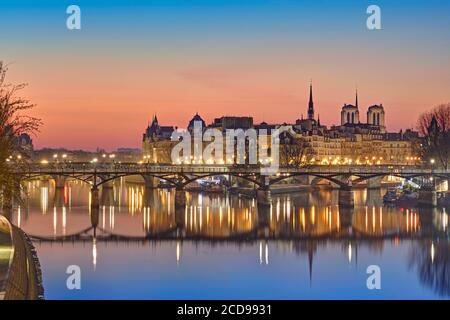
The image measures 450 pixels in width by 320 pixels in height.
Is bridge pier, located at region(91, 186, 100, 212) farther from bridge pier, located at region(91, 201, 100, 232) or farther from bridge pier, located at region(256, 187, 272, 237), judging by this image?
bridge pier, located at region(256, 187, 272, 237)

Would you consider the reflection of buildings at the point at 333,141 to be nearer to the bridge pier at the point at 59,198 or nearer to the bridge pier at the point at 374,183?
the bridge pier at the point at 374,183

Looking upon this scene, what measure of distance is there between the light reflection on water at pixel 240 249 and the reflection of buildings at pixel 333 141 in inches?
2444

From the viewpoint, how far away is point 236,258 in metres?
31.9

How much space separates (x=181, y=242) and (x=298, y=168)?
2526cm

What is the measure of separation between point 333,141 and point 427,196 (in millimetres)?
70573

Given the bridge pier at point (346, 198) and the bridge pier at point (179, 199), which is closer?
the bridge pier at point (179, 199)

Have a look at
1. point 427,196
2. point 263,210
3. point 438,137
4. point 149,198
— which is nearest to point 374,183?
point 438,137

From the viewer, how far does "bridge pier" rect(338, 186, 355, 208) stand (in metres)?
53.8

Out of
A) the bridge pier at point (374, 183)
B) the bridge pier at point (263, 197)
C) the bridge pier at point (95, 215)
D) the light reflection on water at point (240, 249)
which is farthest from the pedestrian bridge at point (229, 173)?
the bridge pier at point (374, 183)

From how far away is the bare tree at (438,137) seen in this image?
65.9 metres

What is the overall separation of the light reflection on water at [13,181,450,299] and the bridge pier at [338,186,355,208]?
0.60 m

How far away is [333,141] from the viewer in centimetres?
12494
